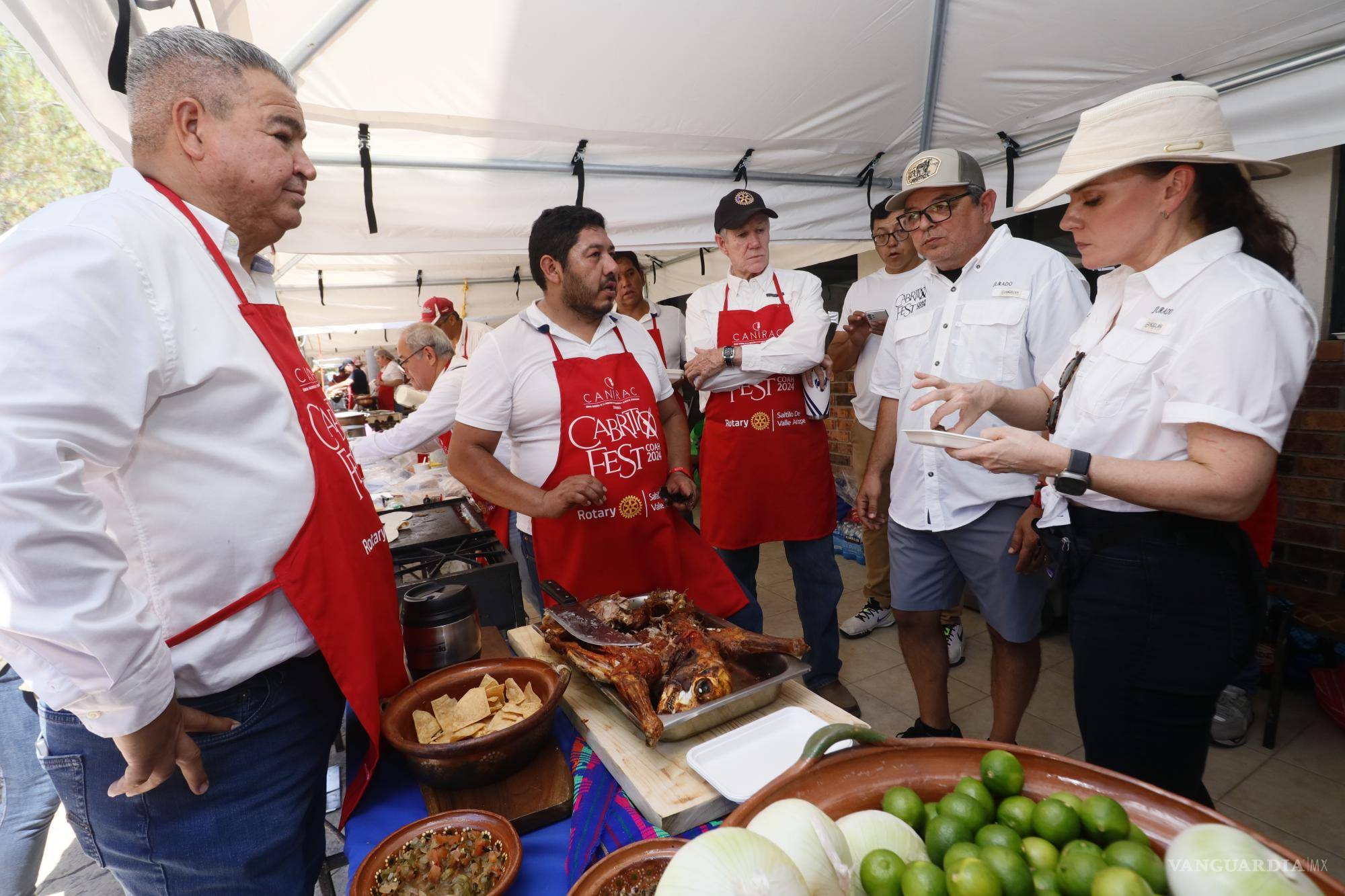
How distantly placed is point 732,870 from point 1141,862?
450 millimetres

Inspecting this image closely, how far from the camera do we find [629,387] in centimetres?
229

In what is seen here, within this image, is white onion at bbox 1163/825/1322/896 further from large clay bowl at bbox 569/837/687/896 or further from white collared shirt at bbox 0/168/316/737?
white collared shirt at bbox 0/168/316/737

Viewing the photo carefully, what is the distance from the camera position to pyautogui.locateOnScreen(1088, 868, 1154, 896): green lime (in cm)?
60

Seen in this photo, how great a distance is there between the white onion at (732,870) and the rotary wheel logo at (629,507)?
1570 mm

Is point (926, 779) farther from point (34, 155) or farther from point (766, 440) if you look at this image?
point (34, 155)

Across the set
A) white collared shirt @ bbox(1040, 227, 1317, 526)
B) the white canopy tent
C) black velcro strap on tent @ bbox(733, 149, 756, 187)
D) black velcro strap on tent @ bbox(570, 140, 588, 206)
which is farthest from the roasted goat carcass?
black velcro strap on tent @ bbox(733, 149, 756, 187)

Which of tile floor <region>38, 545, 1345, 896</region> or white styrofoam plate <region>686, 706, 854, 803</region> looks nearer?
white styrofoam plate <region>686, 706, 854, 803</region>

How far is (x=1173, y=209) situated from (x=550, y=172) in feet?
9.11

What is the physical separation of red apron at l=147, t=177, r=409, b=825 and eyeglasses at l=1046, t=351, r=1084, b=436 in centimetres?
174

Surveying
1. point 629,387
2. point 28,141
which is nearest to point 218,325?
point 629,387

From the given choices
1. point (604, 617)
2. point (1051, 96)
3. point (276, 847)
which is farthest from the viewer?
point (1051, 96)

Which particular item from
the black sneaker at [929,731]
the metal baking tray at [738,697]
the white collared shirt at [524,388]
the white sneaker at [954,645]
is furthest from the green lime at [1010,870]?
the white sneaker at [954,645]

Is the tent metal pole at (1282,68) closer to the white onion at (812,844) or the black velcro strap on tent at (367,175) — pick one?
the white onion at (812,844)

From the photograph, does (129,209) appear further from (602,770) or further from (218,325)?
(602,770)
